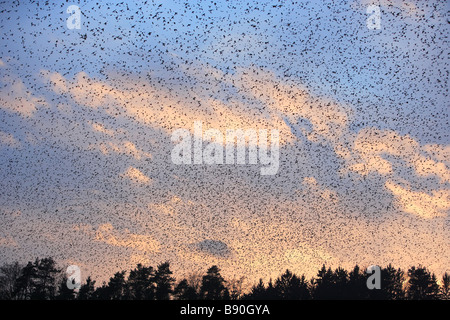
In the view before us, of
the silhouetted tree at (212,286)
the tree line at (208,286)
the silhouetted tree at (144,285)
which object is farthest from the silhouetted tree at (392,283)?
the silhouetted tree at (144,285)

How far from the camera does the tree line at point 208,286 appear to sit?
7925 cm

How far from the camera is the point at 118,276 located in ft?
281

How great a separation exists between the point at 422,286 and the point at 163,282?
41587 mm

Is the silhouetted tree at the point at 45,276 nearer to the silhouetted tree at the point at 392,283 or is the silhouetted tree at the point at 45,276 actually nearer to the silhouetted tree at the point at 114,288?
the silhouetted tree at the point at 114,288

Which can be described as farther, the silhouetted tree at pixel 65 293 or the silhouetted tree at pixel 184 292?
the silhouetted tree at pixel 65 293

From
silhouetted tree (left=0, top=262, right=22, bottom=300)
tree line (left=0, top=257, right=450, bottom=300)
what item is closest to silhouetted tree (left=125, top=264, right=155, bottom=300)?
tree line (left=0, top=257, right=450, bottom=300)

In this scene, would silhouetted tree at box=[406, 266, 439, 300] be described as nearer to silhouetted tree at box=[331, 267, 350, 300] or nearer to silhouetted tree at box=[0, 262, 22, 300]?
silhouetted tree at box=[331, 267, 350, 300]

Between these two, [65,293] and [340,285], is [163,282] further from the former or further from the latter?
[340,285]

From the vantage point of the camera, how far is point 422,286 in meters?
88.2

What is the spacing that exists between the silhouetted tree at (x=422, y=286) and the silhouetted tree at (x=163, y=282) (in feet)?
128

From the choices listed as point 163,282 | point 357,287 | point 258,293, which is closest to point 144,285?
point 163,282

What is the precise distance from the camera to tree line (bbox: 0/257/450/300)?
7925 centimetres

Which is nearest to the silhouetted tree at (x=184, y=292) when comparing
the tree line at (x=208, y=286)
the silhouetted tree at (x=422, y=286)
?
the tree line at (x=208, y=286)
